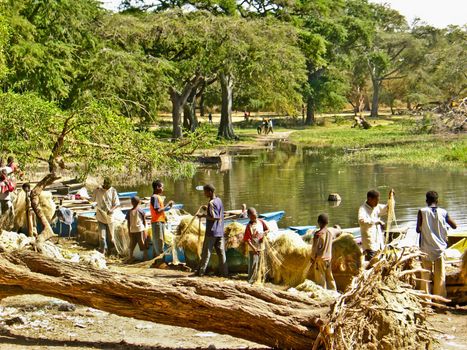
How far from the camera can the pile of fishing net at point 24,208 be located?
17.8m

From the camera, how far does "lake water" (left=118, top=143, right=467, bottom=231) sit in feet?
80.5

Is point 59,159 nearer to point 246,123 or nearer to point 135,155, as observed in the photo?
point 135,155

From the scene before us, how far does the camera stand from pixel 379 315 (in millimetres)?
7832

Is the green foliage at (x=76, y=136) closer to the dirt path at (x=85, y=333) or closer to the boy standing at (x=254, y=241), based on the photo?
the boy standing at (x=254, y=241)

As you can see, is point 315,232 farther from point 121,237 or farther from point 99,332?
point 121,237

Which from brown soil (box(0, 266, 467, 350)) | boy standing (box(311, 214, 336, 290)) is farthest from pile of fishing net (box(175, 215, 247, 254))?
brown soil (box(0, 266, 467, 350))

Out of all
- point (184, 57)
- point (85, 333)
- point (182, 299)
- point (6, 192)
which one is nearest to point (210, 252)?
point (85, 333)

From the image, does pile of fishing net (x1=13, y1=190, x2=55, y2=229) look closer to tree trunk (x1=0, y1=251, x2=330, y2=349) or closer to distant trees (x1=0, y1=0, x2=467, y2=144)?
distant trees (x1=0, y1=0, x2=467, y2=144)

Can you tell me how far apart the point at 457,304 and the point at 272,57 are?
3775 cm

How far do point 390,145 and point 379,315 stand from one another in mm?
39111

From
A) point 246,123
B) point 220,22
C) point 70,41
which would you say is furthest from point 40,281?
point 246,123

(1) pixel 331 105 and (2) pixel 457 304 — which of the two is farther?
(1) pixel 331 105

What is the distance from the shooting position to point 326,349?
7547 millimetres

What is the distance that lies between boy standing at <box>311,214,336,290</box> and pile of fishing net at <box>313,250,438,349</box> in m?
3.41
